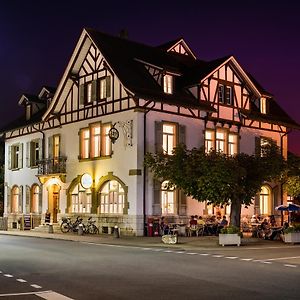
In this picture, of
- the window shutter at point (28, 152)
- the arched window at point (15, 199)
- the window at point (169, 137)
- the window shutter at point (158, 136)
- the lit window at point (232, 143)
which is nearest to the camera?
the window shutter at point (158, 136)

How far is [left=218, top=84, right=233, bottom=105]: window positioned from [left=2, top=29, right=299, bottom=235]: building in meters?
0.07

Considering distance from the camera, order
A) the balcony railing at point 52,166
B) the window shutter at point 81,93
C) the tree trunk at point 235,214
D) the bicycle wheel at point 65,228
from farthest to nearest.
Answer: the balcony railing at point 52,166
the window shutter at point 81,93
the bicycle wheel at point 65,228
the tree trunk at point 235,214

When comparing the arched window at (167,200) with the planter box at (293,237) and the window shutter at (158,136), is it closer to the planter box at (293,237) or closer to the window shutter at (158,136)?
the window shutter at (158,136)

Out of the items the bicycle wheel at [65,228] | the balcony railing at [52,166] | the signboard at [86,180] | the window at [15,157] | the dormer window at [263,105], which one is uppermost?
the dormer window at [263,105]

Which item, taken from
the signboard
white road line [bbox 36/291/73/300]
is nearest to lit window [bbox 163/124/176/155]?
the signboard

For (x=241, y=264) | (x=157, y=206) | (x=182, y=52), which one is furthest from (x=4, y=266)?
(x=182, y=52)

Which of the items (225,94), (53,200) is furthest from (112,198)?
(225,94)

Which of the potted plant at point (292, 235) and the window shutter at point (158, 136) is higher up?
the window shutter at point (158, 136)

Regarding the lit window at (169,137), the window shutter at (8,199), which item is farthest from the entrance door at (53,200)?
the lit window at (169,137)

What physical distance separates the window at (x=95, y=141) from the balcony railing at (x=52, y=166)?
229 centimetres

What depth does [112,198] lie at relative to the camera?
117ft

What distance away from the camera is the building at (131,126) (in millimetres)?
34250

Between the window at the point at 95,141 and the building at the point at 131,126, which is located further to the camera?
the window at the point at 95,141

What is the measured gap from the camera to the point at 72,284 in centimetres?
1331
